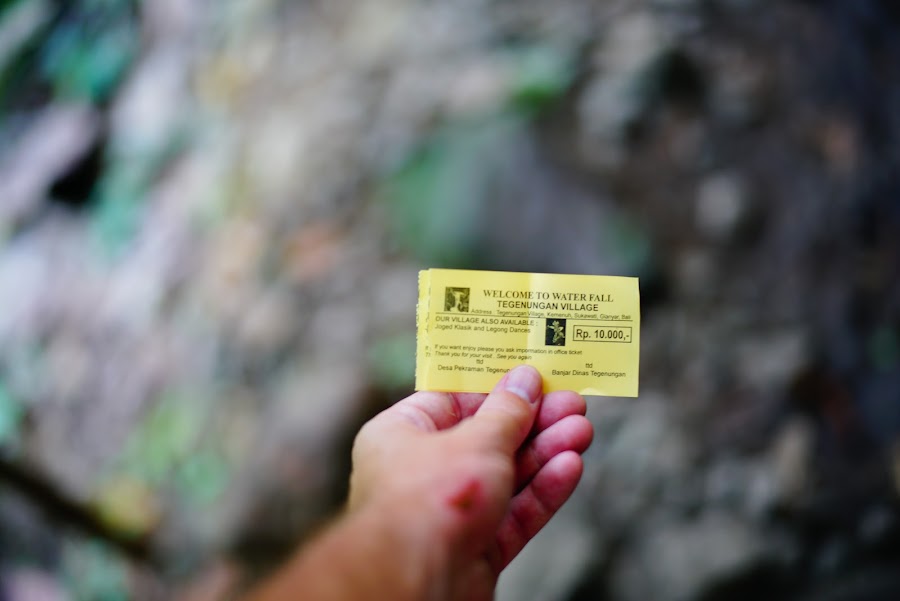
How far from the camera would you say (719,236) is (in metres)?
0.84

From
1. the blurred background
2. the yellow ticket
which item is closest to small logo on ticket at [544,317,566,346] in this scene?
the yellow ticket

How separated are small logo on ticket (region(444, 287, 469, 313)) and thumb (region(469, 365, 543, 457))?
8 cm

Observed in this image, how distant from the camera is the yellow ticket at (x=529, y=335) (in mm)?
568

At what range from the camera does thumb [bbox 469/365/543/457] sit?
513 mm

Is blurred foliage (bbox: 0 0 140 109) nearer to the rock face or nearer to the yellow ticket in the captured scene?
the yellow ticket

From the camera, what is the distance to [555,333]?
57 cm

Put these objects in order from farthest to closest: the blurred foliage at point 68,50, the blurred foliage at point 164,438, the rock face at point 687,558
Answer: the blurred foliage at point 68,50 < the blurred foliage at point 164,438 < the rock face at point 687,558

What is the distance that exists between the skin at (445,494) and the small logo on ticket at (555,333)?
3cm

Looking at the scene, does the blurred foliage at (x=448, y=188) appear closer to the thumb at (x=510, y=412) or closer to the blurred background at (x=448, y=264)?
the blurred background at (x=448, y=264)

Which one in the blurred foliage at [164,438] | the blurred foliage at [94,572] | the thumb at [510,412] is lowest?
the blurred foliage at [94,572]

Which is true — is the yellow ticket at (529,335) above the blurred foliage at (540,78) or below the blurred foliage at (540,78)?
below

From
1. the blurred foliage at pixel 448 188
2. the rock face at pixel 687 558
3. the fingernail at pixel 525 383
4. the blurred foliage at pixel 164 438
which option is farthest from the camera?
→ the blurred foliage at pixel 164 438

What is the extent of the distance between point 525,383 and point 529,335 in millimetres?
44

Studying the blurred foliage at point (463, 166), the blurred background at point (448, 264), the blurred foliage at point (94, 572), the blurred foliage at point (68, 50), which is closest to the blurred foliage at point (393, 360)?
the blurred background at point (448, 264)
